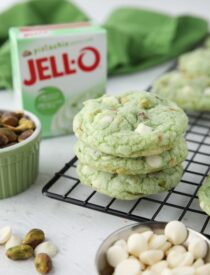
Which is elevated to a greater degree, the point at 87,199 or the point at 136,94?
the point at 136,94

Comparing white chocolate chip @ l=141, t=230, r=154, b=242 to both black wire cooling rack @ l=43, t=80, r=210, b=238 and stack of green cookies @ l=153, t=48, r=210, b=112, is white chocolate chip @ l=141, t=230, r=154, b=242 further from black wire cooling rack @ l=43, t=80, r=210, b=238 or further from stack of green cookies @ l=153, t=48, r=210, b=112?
stack of green cookies @ l=153, t=48, r=210, b=112

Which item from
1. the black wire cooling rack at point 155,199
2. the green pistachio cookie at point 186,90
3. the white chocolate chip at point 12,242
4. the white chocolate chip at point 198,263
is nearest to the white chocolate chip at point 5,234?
the white chocolate chip at point 12,242

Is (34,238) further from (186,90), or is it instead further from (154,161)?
(186,90)

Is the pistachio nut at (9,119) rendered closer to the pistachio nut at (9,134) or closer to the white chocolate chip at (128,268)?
the pistachio nut at (9,134)

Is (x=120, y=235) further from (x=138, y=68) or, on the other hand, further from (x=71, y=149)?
(x=138, y=68)

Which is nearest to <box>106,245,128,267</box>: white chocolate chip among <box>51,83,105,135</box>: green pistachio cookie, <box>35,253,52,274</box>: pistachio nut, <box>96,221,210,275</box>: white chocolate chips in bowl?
<box>96,221,210,275</box>: white chocolate chips in bowl

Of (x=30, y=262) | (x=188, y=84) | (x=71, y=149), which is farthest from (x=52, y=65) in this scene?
(x=30, y=262)
